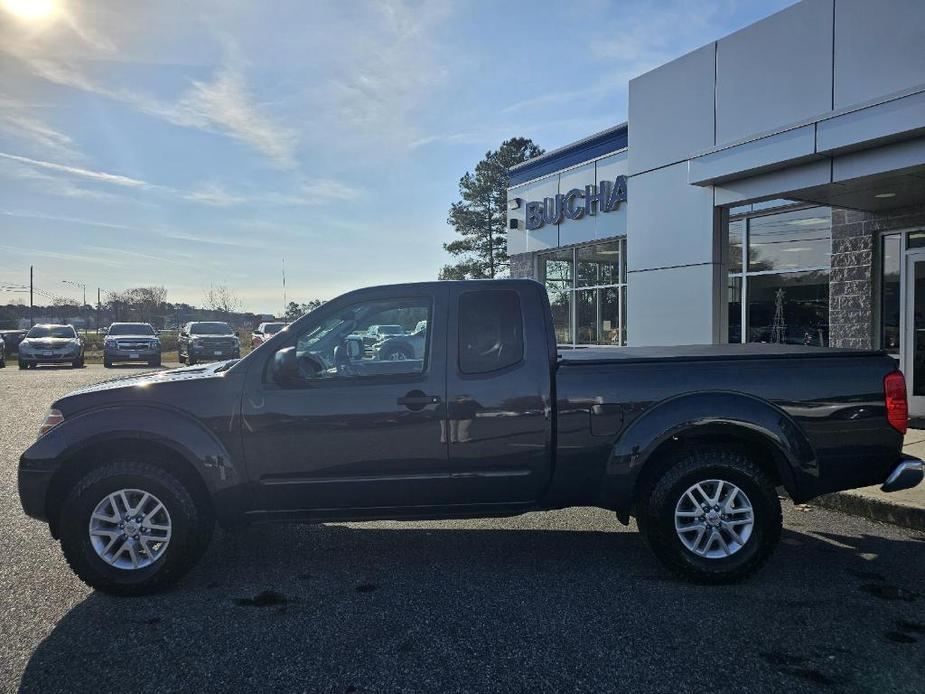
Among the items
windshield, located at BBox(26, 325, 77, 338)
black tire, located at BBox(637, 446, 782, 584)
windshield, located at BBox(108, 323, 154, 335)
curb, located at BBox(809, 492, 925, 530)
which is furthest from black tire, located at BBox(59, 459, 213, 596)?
windshield, located at BBox(26, 325, 77, 338)

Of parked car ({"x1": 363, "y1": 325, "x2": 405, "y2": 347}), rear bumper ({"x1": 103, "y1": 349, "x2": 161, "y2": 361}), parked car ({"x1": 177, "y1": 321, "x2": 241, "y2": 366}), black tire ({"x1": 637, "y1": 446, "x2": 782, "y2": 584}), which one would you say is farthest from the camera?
parked car ({"x1": 177, "y1": 321, "x2": 241, "y2": 366})

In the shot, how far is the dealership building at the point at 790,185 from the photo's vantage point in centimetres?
759

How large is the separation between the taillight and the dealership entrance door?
6.06 meters

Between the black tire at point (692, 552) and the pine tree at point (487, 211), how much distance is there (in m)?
39.1

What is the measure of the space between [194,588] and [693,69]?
959cm

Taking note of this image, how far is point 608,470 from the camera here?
4133mm

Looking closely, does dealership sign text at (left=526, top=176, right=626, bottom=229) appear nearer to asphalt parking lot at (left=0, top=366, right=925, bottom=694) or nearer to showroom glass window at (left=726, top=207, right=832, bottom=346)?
showroom glass window at (left=726, top=207, right=832, bottom=346)

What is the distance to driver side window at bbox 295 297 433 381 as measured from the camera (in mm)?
4246

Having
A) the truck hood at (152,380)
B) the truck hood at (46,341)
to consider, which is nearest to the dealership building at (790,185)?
the truck hood at (152,380)

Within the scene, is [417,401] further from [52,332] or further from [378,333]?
[52,332]

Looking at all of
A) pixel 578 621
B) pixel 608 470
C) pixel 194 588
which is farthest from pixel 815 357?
pixel 194 588

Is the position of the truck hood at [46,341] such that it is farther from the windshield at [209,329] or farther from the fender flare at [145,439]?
the fender flare at [145,439]

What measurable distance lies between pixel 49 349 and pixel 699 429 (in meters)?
25.7

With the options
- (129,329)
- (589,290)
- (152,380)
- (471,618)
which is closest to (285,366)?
(152,380)
